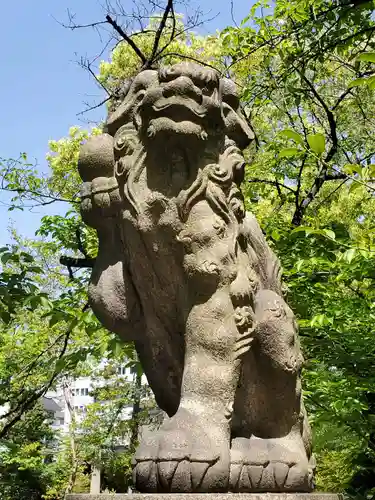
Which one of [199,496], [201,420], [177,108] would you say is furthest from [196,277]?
[199,496]

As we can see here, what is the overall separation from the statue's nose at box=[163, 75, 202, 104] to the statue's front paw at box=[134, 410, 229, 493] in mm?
1379

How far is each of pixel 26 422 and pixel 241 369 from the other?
54.7 feet

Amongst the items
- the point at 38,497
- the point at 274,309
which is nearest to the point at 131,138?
the point at 274,309

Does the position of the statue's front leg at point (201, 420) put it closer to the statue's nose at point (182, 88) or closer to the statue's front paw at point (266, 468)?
the statue's front paw at point (266, 468)

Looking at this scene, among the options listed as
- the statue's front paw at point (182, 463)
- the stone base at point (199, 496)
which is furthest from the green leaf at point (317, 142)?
the stone base at point (199, 496)

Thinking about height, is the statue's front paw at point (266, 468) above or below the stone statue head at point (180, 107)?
below

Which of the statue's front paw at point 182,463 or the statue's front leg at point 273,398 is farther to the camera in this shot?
the statue's front leg at point 273,398

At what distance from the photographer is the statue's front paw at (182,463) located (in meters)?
1.99

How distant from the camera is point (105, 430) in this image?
16953 mm

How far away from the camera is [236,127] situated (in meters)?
2.71

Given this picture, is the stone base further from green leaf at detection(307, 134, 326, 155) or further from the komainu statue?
green leaf at detection(307, 134, 326, 155)

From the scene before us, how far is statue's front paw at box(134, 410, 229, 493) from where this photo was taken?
1.99 m

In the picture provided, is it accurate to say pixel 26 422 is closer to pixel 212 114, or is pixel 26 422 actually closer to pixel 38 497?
pixel 38 497

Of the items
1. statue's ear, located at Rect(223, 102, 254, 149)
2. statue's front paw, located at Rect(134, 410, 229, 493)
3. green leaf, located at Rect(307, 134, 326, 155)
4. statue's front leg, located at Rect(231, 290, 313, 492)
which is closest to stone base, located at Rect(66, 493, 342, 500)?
statue's front paw, located at Rect(134, 410, 229, 493)
